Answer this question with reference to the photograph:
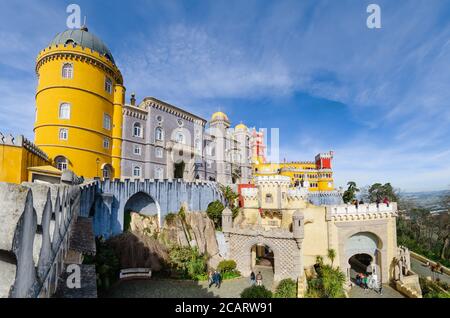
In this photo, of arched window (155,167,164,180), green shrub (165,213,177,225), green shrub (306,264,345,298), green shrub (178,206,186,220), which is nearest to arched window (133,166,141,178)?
arched window (155,167,164,180)

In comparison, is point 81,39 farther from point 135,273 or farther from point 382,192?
point 382,192

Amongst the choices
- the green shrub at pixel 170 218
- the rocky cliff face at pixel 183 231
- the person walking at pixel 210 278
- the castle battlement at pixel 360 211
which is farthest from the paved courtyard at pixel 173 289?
the castle battlement at pixel 360 211

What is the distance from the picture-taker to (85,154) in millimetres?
23719

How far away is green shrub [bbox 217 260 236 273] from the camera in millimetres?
20781

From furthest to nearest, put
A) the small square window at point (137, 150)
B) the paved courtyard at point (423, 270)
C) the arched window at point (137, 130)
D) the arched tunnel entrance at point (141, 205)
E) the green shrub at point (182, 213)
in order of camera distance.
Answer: the arched window at point (137, 130) < the small square window at point (137, 150) < the green shrub at point (182, 213) < the paved courtyard at point (423, 270) < the arched tunnel entrance at point (141, 205)

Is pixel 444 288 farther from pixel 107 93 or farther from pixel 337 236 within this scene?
pixel 107 93

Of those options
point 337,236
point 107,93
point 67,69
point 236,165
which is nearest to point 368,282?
point 337,236

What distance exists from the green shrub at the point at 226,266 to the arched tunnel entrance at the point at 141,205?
7.37m

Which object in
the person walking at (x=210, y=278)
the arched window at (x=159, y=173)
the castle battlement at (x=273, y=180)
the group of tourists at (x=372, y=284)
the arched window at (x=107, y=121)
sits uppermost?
the arched window at (x=107, y=121)

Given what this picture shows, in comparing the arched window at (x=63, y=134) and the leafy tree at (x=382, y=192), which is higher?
the arched window at (x=63, y=134)

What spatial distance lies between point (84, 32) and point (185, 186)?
750 inches

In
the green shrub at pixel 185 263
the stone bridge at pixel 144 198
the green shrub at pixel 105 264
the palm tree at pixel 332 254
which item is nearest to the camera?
the green shrub at pixel 105 264

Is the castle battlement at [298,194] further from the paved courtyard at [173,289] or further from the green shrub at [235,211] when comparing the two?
the paved courtyard at [173,289]

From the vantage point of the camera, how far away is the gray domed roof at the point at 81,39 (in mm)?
24047
